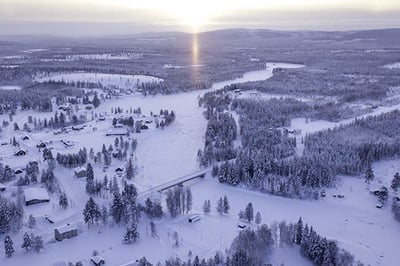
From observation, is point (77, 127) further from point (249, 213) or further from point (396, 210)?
point (396, 210)

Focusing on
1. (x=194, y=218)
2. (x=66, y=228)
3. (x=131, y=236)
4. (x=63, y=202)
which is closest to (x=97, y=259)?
(x=131, y=236)

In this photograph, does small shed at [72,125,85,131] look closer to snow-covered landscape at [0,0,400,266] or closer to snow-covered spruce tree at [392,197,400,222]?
snow-covered landscape at [0,0,400,266]

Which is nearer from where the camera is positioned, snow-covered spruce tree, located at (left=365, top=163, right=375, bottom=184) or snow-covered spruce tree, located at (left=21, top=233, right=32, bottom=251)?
snow-covered spruce tree, located at (left=21, top=233, right=32, bottom=251)

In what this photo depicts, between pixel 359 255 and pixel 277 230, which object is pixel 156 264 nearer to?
pixel 277 230

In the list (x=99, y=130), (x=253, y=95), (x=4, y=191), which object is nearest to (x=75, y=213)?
(x=4, y=191)

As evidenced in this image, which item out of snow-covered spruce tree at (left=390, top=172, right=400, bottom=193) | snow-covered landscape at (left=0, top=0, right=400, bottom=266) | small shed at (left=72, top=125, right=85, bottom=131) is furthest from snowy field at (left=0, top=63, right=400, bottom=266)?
small shed at (left=72, top=125, right=85, bottom=131)

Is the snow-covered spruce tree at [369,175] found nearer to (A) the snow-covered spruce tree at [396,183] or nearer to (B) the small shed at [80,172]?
(A) the snow-covered spruce tree at [396,183]
